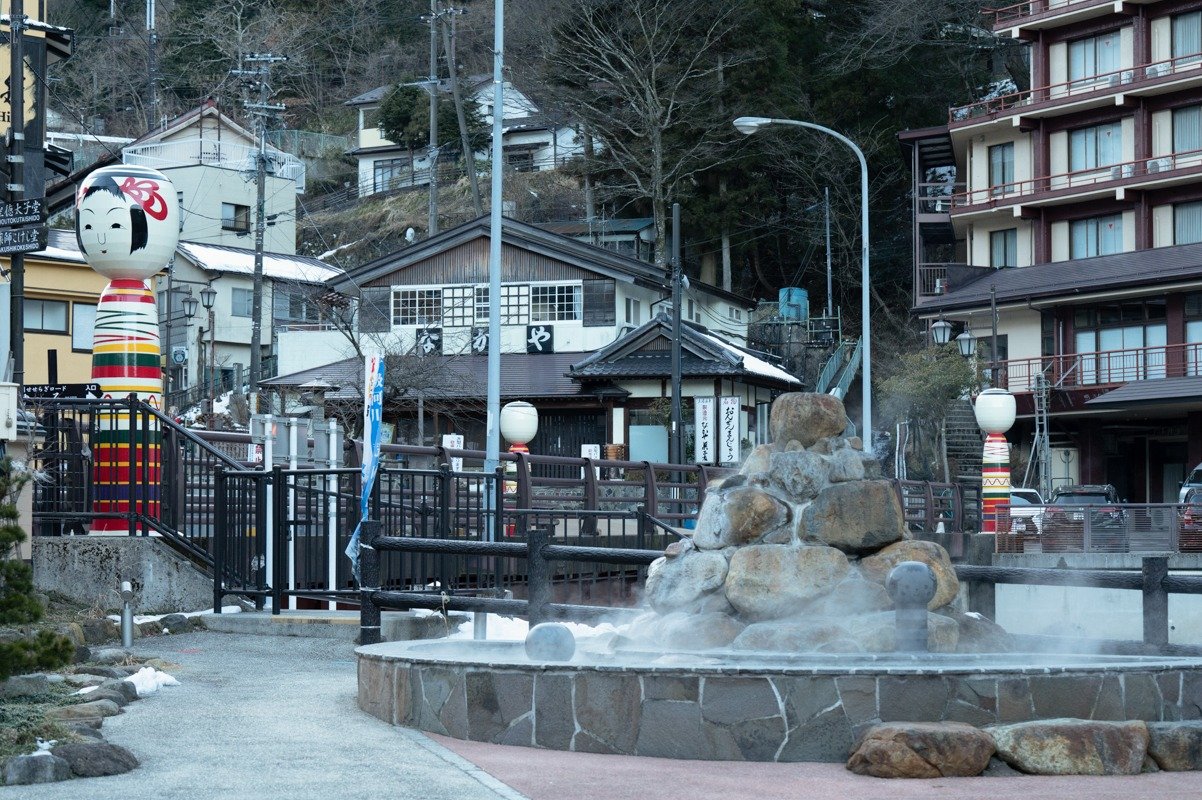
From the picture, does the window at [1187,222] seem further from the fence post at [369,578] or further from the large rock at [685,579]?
the fence post at [369,578]

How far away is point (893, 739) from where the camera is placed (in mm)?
8297

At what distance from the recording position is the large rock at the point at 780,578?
10.7 meters

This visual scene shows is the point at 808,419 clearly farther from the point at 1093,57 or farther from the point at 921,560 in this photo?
the point at 1093,57

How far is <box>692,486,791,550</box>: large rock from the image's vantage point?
10.9 metres

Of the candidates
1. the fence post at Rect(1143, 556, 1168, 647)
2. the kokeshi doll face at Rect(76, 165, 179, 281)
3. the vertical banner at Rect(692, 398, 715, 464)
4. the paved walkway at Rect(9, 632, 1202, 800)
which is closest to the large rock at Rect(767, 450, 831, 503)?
the fence post at Rect(1143, 556, 1168, 647)

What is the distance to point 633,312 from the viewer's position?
49.7 metres

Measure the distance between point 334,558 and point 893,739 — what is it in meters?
9.34

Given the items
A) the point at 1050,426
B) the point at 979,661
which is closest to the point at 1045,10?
the point at 1050,426

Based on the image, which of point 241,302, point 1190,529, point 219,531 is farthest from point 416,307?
point 219,531

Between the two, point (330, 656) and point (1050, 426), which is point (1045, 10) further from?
point (330, 656)

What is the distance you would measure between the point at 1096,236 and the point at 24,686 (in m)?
46.9

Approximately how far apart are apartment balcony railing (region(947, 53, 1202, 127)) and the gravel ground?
4269cm

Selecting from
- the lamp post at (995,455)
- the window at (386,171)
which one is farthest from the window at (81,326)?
the window at (386,171)

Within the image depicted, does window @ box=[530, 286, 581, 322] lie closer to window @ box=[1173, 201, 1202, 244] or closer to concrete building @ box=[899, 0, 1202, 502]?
concrete building @ box=[899, 0, 1202, 502]
